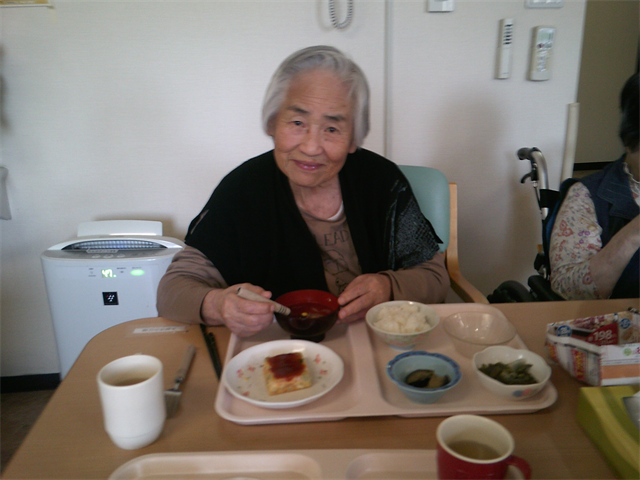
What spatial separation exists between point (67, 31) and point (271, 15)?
2.85 feet

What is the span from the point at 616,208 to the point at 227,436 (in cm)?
133

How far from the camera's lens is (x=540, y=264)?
166 centimetres

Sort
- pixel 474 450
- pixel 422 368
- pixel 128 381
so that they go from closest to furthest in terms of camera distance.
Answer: pixel 474 450 < pixel 128 381 < pixel 422 368

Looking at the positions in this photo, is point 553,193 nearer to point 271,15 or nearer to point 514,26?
point 514,26

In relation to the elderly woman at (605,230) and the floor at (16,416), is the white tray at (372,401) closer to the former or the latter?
the elderly woman at (605,230)

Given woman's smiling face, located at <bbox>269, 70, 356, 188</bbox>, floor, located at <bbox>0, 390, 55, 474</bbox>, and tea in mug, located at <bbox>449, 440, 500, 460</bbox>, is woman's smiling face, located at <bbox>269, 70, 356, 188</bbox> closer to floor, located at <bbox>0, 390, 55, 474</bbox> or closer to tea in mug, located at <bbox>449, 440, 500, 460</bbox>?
tea in mug, located at <bbox>449, 440, 500, 460</bbox>

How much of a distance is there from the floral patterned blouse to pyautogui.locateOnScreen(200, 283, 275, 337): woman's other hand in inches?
37.0

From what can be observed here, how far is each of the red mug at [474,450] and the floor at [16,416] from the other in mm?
1947

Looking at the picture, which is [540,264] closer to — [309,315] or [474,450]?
[309,315]

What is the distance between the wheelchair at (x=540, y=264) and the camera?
136 cm

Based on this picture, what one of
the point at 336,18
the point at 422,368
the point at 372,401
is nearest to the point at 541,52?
the point at 336,18

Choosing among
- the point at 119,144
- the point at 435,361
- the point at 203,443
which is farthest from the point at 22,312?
the point at 435,361

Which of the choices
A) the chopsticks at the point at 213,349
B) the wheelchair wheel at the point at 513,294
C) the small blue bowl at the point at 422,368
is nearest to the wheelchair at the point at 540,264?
the wheelchair wheel at the point at 513,294

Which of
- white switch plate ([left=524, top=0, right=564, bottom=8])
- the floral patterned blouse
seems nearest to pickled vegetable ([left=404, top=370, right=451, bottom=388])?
the floral patterned blouse
